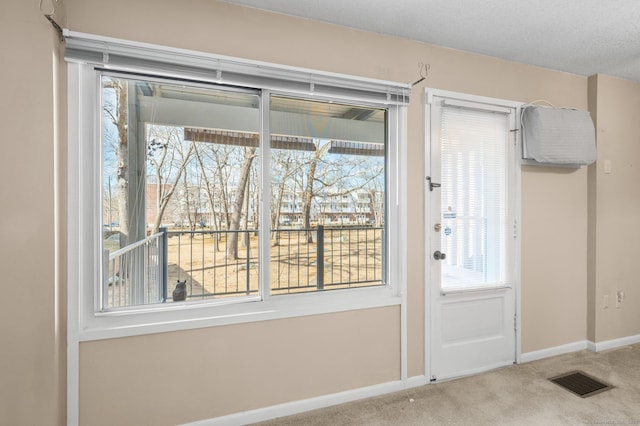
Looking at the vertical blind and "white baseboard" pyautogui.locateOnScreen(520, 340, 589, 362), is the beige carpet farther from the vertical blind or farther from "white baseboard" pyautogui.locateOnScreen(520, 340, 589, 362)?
the vertical blind

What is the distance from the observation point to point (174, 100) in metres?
1.96

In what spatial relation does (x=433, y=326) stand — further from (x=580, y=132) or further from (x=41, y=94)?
(x=41, y=94)

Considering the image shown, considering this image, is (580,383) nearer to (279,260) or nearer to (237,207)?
(279,260)

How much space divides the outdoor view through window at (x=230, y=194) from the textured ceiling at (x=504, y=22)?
0.54m

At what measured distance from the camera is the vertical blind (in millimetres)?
2527

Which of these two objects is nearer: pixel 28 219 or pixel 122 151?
pixel 28 219

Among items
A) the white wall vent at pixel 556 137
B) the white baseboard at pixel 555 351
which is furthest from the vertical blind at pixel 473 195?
the white baseboard at pixel 555 351

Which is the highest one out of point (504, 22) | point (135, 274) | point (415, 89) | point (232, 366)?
point (504, 22)

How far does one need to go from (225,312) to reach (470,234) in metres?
1.91

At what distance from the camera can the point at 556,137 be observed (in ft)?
8.84

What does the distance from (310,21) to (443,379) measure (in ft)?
8.83

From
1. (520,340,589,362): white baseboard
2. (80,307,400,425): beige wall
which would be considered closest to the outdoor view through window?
(80,307,400,425): beige wall

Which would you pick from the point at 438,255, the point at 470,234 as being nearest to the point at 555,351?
the point at 470,234

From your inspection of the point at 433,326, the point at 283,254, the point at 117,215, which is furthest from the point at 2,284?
the point at 433,326
